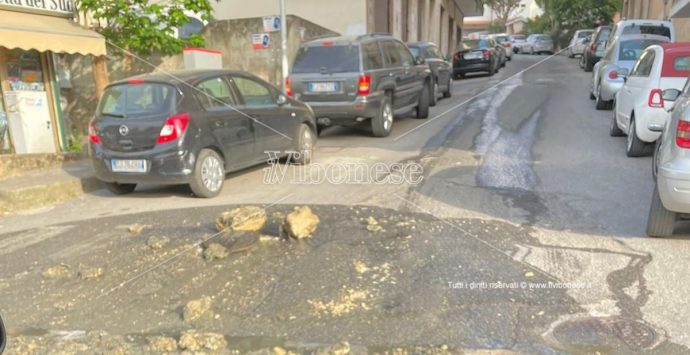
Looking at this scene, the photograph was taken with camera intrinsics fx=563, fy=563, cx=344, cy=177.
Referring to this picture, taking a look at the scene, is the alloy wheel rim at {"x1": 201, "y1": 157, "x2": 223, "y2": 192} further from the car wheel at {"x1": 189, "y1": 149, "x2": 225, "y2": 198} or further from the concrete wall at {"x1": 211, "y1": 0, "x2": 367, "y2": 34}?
the concrete wall at {"x1": 211, "y1": 0, "x2": 367, "y2": 34}

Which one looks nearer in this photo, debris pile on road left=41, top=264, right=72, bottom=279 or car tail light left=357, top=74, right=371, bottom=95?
debris pile on road left=41, top=264, right=72, bottom=279

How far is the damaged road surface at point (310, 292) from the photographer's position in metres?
3.61

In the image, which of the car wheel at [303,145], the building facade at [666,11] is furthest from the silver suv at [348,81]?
the building facade at [666,11]

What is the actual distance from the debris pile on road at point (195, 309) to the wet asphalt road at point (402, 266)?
71 mm

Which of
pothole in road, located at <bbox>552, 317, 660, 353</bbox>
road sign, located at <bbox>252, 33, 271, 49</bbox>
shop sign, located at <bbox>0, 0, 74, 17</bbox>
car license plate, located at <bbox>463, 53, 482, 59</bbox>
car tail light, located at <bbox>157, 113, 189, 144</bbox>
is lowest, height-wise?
pothole in road, located at <bbox>552, 317, 660, 353</bbox>

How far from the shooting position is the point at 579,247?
4992mm

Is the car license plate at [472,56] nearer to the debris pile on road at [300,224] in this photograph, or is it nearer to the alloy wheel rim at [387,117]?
the alloy wheel rim at [387,117]

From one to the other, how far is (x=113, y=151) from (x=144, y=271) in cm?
290

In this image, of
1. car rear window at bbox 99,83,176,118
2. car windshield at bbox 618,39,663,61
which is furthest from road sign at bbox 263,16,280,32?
car windshield at bbox 618,39,663,61

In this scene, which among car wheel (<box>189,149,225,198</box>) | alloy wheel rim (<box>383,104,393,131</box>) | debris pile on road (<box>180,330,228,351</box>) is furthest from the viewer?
alloy wheel rim (<box>383,104,393,131</box>)

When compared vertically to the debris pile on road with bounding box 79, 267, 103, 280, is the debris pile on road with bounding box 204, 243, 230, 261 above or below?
above

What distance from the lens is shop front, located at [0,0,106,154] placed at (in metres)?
9.27

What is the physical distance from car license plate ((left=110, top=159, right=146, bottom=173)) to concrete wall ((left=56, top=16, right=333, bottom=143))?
5484 millimetres

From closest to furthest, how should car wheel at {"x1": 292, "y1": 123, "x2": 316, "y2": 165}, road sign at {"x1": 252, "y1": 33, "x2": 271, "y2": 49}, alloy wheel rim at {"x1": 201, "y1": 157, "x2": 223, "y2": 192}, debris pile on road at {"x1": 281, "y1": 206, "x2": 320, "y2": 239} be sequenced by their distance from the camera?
1. debris pile on road at {"x1": 281, "y1": 206, "x2": 320, "y2": 239}
2. alloy wheel rim at {"x1": 201, "y1": 157, "x2": 223, "y2": 192}
3. car wheel at {"x1": 292, "y1": 123, "x2": 316, "y2": 165}
4. road sign at {"x1": 252, "y1": 33, "x2": 271, "y2": 49}
